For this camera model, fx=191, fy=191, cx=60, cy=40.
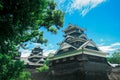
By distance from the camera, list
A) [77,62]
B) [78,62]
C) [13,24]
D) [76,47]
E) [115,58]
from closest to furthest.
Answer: [13,24], [78,62], [77,62], [76,47], [115,58]

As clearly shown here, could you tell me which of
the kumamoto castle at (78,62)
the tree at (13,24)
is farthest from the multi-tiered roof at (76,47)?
the tree at (13,24)

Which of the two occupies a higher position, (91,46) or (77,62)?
(91,46)

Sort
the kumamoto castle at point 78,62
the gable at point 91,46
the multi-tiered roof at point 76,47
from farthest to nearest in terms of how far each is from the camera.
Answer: the gable at point 91,46, the multi-tiered roof at point 76,47, the kumamoto castle at point 78,62

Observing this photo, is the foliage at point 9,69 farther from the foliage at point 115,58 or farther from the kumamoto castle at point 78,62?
the foliage at point 115,58

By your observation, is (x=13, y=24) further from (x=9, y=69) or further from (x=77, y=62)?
(x=77, y=62)

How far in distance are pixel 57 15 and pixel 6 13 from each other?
5.28 metres

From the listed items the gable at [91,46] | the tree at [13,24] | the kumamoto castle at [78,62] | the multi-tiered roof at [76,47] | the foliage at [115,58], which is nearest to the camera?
the tree at [13,24]

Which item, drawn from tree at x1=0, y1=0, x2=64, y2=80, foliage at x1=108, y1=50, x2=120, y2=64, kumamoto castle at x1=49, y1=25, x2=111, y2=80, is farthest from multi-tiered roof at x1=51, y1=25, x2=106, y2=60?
foliage at x1=108, y1=50, x2=120, y2=64

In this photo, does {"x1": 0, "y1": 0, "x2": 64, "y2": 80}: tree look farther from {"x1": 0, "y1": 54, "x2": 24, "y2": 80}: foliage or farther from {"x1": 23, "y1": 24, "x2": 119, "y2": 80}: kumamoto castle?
{"x1": 23, "y1": 24, "x2": 119, "y2": 80}: kumamoto castle

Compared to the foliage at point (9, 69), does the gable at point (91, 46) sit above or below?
above

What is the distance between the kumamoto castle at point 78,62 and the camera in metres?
23.5

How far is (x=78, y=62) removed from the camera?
2458 cm

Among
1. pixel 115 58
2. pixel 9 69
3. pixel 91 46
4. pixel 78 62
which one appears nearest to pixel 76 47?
pixel 91 46

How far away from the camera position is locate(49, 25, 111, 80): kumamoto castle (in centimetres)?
2353
